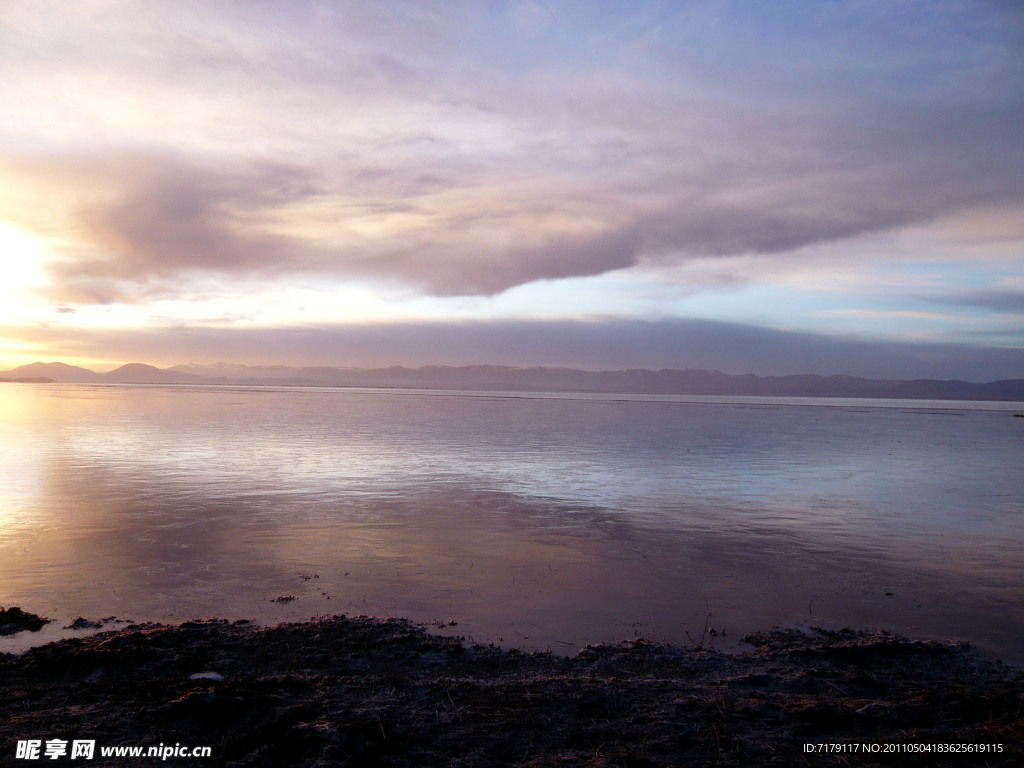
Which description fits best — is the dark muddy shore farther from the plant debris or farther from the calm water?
the plant debris

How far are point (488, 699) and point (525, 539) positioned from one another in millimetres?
6122

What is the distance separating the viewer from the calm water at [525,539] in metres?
8.11

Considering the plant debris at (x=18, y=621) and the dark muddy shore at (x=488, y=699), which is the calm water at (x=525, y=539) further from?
the dark muddy shore at (x=488, y=699)

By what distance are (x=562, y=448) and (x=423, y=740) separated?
21251 mm

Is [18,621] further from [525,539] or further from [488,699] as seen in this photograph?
[525,539]

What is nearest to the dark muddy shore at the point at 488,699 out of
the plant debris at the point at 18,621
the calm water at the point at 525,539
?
the calm water at the point at 525,539

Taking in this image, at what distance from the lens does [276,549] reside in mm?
10695

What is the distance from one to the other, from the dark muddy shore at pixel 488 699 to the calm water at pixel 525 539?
0.80 metres

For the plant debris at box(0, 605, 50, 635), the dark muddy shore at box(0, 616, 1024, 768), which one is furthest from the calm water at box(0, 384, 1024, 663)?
the dark muddy shore at box(0, 616, 1024, 768)

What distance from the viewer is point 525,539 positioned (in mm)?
11648

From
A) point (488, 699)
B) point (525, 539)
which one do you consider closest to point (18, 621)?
point (488, 699)

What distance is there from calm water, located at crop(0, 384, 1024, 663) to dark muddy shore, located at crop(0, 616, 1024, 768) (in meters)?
0.80

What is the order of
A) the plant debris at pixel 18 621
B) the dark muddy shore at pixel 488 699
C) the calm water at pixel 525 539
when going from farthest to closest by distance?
the calm water at pixel 525 539
the plant debris at pixel 18 621
the dark muddy shore at pixel 488 699

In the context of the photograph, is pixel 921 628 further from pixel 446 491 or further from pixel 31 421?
pixel 31 421
